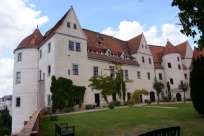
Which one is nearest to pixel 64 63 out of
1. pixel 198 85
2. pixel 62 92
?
pixel 62 92

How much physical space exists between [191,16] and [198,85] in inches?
314

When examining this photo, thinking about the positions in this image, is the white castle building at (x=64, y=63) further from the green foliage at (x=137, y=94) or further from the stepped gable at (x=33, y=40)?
the green foliage at (x=137, y=94)

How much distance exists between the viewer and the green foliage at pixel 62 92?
22625 mm

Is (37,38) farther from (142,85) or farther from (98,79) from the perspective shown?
(142,85)

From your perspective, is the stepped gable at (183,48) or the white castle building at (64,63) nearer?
the white castle building at (64,63)

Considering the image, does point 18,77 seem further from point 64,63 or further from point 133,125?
point 133,125

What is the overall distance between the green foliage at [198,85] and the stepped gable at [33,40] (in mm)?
27079

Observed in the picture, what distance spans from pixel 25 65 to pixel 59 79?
9725 millimetres

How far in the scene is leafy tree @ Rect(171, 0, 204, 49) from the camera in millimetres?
4867

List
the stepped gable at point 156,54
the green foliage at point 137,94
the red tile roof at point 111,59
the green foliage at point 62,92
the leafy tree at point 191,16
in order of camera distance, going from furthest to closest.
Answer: the stepped gable at point 156,54 < the green foliage at point 137,94 < the red tile roof at point 111,59 < the green foliage at point 62,92 < the leafy tree at point 191,16

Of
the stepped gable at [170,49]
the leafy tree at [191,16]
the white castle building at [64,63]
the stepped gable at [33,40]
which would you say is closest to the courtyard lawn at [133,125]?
the leafy tree at [191,16]

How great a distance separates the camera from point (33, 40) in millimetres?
30906

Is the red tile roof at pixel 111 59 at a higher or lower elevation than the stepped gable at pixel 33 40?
lower

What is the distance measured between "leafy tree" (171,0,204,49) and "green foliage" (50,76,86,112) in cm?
2038
